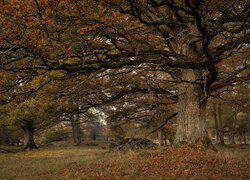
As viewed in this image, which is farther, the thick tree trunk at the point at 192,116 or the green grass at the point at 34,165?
the thick tree trunk at the point at 192,116

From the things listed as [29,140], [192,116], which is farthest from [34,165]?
[29,140]

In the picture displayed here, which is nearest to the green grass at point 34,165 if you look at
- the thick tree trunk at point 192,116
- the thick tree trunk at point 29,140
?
the thick tree trunk at point 192,116

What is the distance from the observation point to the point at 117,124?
40.0 ft

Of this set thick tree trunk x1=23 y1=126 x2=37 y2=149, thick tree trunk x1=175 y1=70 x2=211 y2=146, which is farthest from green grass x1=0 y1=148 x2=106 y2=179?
thick tree trunk x1=23 y1=126 x2=37 y2=149

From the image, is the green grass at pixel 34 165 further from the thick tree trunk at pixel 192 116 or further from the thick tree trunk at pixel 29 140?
the thick tree trunk at pixel 29 140

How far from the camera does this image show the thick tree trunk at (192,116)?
Answer: 8258mm

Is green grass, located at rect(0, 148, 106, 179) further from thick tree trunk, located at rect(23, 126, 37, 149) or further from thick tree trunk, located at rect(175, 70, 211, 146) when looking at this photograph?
thick tree trunk, located at rect(23, 126, 37, 149)

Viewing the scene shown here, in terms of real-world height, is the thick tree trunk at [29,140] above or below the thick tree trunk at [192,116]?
below

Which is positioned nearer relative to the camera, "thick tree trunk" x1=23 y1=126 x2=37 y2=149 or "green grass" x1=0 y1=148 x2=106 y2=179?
"green grass" x1=0 y1=148 x2=106 y2=179

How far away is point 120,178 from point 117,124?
6776 mm

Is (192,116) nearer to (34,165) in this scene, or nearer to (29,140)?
(34,165)

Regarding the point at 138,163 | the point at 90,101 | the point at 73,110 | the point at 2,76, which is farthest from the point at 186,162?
the point at 2,76

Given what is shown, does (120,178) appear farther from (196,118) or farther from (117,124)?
(117,124)

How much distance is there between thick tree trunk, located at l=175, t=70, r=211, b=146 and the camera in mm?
8258
